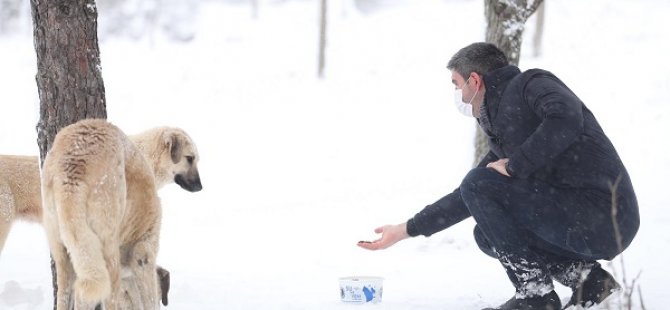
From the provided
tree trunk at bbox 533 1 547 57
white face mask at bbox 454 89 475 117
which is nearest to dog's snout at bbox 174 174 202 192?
white face mask at bbox 454 89 475 117

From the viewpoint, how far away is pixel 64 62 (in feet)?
13.0

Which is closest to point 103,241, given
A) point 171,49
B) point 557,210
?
point 557,210

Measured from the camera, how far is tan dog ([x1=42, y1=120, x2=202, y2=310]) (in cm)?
287

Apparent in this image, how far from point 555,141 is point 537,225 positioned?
47 cm

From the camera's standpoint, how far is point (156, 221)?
A: 347 centimetres

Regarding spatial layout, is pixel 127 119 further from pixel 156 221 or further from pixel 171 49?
pixel 156 221

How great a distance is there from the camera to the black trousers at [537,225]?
3.46 meters

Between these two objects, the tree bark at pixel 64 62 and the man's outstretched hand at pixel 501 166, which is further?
the tree bark at pixel 64 62

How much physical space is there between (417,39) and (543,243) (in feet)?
81.4

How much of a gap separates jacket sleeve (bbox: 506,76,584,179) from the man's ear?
262cm

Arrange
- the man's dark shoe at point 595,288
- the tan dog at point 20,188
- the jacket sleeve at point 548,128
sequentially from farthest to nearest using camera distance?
the tan dog at point 20,188
the man's dark shoe at point 595,288
the jacket sleeve at point 548,128

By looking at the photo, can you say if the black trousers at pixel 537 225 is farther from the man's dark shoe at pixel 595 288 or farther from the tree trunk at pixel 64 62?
the tree trunk at pixel 64 62

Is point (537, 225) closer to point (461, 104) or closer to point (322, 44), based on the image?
point (461, 104)

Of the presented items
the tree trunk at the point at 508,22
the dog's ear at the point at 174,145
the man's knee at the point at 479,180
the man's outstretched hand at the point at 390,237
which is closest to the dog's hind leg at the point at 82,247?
the man's outstretched hand at the point at 390,237
